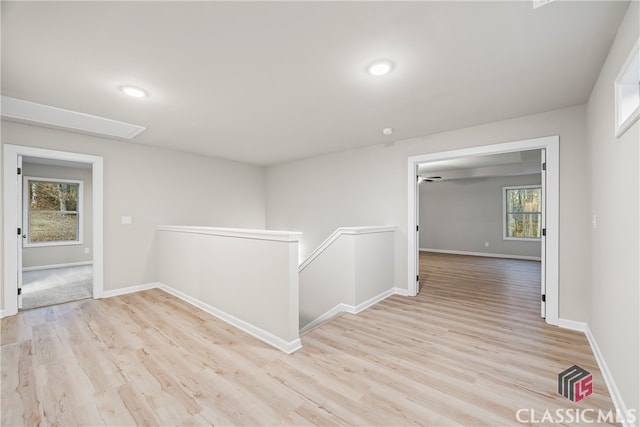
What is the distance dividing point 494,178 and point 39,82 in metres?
9.25

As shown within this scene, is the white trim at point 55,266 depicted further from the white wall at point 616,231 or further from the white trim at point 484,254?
the white trim at point 484,254

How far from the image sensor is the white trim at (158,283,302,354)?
7.83 feet

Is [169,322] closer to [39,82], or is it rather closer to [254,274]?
[254,274]

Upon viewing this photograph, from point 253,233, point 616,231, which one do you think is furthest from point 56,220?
point 616,231

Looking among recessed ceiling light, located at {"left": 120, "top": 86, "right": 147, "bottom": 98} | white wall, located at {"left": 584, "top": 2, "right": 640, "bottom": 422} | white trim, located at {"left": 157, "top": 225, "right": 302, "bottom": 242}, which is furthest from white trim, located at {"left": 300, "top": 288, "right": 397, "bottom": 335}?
recessed ceiling light, located at {"left": 120, "top": 86, "right": 147, "bottom": 98}

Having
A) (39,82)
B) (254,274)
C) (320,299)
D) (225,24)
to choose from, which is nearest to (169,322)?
(254,274)

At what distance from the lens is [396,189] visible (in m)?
4.12

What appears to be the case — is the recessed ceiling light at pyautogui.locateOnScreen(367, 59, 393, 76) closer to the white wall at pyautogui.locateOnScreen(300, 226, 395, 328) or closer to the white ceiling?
the white ceiling

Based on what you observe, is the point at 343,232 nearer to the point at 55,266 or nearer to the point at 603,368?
the point at 603,368

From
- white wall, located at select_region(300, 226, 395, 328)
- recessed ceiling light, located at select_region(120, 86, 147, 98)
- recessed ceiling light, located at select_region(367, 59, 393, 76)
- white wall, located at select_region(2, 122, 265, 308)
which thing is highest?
recessed ceiling light, located at select_region(120, 86, 147, 98)

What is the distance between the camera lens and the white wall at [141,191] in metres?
3.73

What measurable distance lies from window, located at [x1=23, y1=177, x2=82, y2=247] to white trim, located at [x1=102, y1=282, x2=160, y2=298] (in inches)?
139

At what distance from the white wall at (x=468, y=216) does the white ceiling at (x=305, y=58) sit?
559 cm

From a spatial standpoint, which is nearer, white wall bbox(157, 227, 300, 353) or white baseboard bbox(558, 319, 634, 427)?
white baseboard bbox(558, 319, 634, 427)
